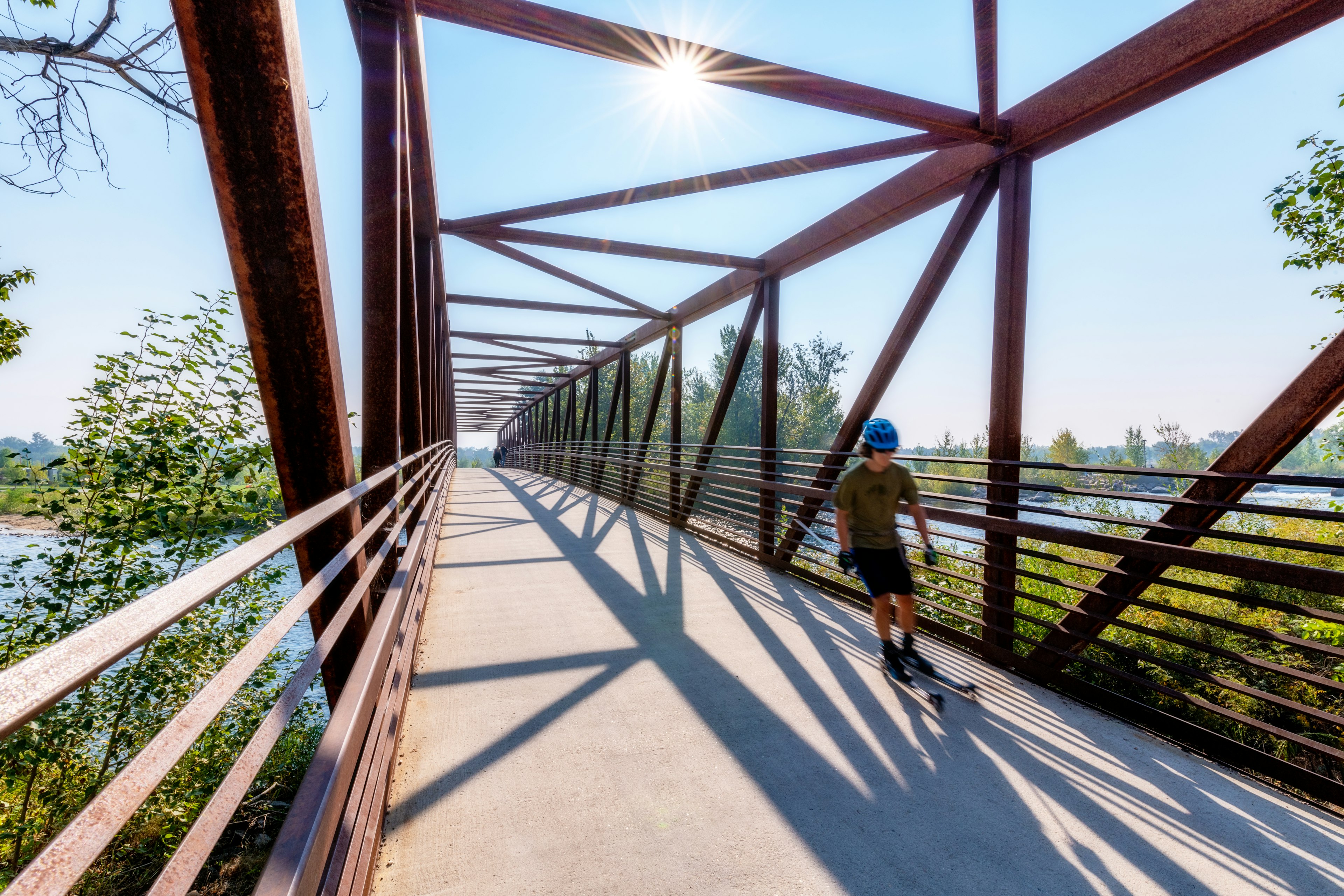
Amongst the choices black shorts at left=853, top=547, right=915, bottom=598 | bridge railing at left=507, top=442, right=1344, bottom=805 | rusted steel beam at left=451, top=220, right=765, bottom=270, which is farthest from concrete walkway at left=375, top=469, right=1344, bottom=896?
rusted steel beam at left=451, top=220, right=765, bottom=270

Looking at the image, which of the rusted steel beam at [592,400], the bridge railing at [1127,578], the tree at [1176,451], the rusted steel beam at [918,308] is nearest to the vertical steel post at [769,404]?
the bridge railing at [1127,578]

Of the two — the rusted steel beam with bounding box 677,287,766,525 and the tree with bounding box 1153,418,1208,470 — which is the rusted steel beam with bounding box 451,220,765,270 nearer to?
the rusted steel beam with bounding box 677,287,766,525

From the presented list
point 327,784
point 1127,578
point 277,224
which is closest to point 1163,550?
point 1127,578

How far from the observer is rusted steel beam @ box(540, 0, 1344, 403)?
2.64m

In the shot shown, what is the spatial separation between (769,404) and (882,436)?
3461 mm

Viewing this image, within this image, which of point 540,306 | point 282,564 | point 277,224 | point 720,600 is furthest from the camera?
point 540,306

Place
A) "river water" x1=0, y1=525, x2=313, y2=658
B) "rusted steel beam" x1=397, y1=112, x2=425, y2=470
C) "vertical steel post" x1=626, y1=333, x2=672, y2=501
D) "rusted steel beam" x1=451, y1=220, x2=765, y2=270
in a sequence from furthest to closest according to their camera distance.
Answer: "vertical steel post" x1=626, y1=333, x2=672, y2=501 < "rusted steel beam" x1=451, y1=220, x2=765, y2=270 < "rusted steel beam" x1=397, y1=112, x2=425, y2=470 < "river water" x1=0, y1=525, x2=313, y2=658

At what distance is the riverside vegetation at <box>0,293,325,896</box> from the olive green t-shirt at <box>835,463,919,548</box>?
3.45 meters

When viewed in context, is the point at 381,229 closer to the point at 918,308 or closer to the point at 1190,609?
the point at 918,308

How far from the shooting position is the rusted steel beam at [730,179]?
4.25m

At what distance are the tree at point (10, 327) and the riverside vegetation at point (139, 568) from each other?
7.10 ft

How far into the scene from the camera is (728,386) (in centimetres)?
726

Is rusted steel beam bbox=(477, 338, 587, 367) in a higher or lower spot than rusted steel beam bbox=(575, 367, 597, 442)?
higher

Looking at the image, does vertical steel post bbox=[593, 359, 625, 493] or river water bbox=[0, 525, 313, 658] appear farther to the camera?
vertical steel post bbox=[593, 359, 625, 493]
